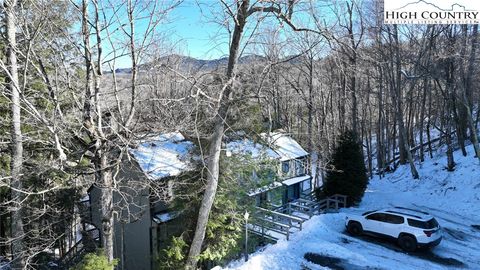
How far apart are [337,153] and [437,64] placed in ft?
40.6

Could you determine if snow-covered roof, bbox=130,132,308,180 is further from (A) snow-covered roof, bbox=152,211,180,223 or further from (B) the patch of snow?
(A) snow-covered roof, bbox=152,211,180,223

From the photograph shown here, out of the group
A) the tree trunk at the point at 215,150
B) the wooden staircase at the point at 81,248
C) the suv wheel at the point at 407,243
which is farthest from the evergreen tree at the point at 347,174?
the wooden staircase at the point at 81,248

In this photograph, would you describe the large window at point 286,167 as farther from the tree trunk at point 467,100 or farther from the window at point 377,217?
the tree trunk at point 467,100

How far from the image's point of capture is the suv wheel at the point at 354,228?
51.8ft

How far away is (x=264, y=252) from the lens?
12.9 metres

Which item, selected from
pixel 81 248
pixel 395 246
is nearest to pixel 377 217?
pixel 395 246

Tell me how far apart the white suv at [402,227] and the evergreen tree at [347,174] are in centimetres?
402

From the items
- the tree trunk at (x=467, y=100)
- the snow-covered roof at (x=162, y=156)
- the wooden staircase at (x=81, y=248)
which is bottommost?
the wooden staircase at (x=81, y=248)

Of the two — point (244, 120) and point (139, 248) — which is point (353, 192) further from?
point (139, 248)

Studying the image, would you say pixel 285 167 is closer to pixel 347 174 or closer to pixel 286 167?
pixel 286 167

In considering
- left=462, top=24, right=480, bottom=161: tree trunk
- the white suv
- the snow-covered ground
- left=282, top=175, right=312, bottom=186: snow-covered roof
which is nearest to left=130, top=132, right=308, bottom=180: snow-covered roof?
the snow-covered ground

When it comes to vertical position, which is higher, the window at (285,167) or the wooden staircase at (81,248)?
the window at (285,167)

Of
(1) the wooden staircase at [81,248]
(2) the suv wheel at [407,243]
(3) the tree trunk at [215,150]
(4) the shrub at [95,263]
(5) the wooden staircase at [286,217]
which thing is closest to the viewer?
(4) the shrub at [95,263]

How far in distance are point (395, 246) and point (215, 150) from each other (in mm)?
8966
